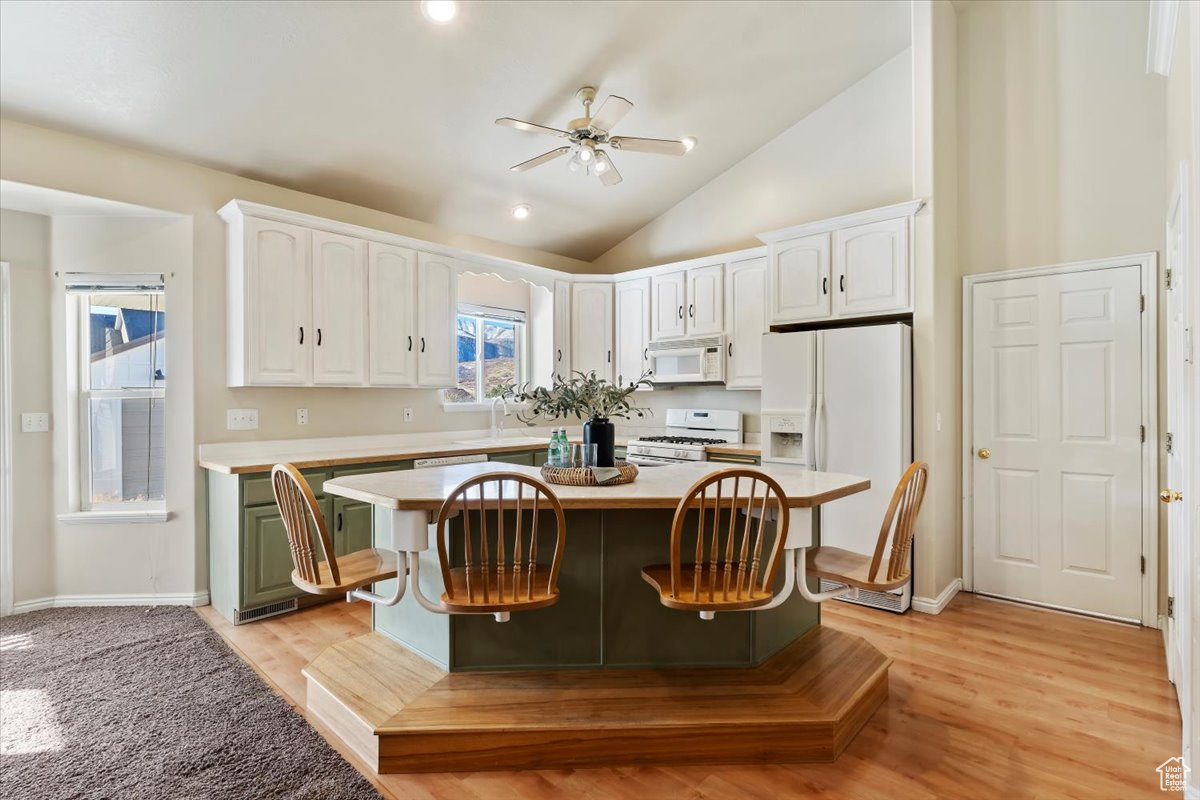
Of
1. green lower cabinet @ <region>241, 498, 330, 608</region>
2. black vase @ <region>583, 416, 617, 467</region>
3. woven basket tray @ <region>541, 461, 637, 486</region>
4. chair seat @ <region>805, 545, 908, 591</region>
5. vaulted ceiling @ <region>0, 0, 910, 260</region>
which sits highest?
vaulted ceiling @ <region>0, 0, 910, 260</region>

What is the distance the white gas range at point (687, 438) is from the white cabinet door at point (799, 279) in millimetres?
1099

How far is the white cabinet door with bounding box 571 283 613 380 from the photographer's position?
17.9 ft

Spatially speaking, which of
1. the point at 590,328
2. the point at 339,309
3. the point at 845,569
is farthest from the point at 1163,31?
the point at 339,309

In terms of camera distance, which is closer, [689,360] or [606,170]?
[606,170]

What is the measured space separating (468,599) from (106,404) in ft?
10.4

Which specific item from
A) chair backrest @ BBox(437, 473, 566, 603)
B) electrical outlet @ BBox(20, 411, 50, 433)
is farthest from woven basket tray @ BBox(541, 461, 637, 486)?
electrical outlet @ BBox(20, 411, 50, 433)

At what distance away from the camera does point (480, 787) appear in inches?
74.7

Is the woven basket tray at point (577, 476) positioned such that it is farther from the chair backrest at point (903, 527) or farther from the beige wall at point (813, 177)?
the beige wall at point (813, 177)

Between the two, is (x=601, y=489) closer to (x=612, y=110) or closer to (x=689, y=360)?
(x=612, y=110)

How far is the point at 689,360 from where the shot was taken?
4.89m

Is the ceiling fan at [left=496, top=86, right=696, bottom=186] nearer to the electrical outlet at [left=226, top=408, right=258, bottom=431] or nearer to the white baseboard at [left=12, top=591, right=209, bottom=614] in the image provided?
the electrical outlet at [left=226, top=408, right=258, bottom=431]

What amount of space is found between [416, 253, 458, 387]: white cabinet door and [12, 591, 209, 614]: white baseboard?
6.30 ft

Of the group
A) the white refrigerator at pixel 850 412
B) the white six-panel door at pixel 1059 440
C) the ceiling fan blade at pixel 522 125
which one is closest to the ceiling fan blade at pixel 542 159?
the ceiling fan blade at pixel 522 125

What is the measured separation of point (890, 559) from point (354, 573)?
204 centimetres
